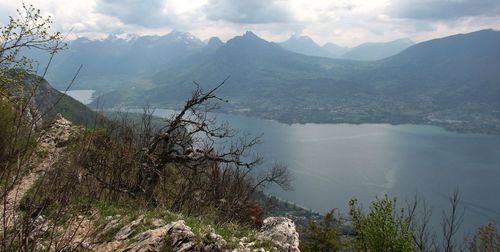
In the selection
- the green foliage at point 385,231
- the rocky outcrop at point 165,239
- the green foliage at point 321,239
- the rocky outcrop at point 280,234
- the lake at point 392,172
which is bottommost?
the lake at point 392,172

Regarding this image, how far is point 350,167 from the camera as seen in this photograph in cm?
13675

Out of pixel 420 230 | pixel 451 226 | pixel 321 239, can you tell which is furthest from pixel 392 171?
pixel 451 226

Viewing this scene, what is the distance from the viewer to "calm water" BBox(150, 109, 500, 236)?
10550 centimetres

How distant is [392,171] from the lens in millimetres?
131875

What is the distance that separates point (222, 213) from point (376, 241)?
13.2 metres

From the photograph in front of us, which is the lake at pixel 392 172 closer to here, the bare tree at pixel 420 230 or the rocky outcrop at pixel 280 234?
the bare tree at pixel 420 230

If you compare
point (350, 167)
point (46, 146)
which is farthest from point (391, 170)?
point (46, 146)

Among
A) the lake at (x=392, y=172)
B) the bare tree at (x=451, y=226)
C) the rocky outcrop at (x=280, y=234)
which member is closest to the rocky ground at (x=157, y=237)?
the rocky outcrop at (x=280, y=234)

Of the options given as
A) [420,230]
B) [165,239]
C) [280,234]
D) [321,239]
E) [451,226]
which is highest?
[165,239]

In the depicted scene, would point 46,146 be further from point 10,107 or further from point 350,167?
point 350,167

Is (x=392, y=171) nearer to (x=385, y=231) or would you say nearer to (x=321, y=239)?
(x=321, y=239)

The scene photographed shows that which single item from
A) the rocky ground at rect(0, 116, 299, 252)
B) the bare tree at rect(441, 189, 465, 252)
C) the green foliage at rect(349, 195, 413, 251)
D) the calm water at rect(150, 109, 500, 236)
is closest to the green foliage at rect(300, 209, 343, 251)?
the bare tree at rect(441, 189, 465, 252)

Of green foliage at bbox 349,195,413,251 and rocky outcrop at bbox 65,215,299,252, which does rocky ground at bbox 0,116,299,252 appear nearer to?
rocky outcrop at bbox 65,215,299,252

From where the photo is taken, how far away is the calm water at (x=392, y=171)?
106m
